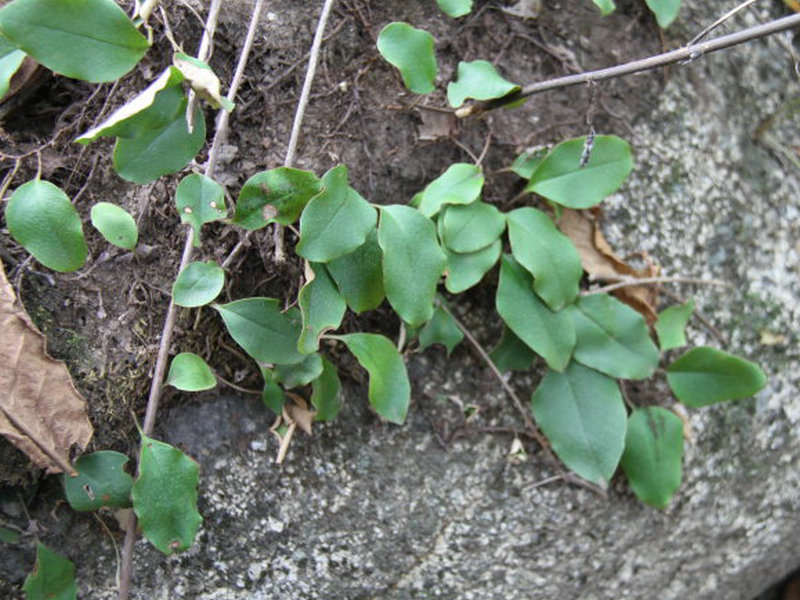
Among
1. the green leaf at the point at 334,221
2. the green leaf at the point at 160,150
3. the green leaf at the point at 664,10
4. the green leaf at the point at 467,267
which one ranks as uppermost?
the green leaf at the point at 664,10

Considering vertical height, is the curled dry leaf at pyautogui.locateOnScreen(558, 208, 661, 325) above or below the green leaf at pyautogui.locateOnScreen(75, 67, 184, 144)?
below

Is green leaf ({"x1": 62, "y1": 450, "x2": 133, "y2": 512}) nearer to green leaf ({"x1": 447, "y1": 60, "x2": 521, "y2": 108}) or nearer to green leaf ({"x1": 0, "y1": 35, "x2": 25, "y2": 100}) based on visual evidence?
green leaf ({"x1": 0, "y1": 35, "x2": 25, "y2": 100})

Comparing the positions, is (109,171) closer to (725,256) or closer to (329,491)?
(329,491)

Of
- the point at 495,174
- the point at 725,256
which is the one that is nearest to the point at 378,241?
the point at 495,174

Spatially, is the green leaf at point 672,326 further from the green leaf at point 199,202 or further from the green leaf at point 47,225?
the green leaf at point 47,225

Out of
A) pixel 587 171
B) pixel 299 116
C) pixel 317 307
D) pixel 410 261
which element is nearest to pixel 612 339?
pixel 587 171

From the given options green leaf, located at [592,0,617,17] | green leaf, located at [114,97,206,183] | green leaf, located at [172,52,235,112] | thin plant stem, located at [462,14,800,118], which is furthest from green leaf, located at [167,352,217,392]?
green leaf, located at [592,0,617,17]

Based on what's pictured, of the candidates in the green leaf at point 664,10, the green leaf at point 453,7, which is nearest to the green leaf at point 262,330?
the green leaf at point 453,7
